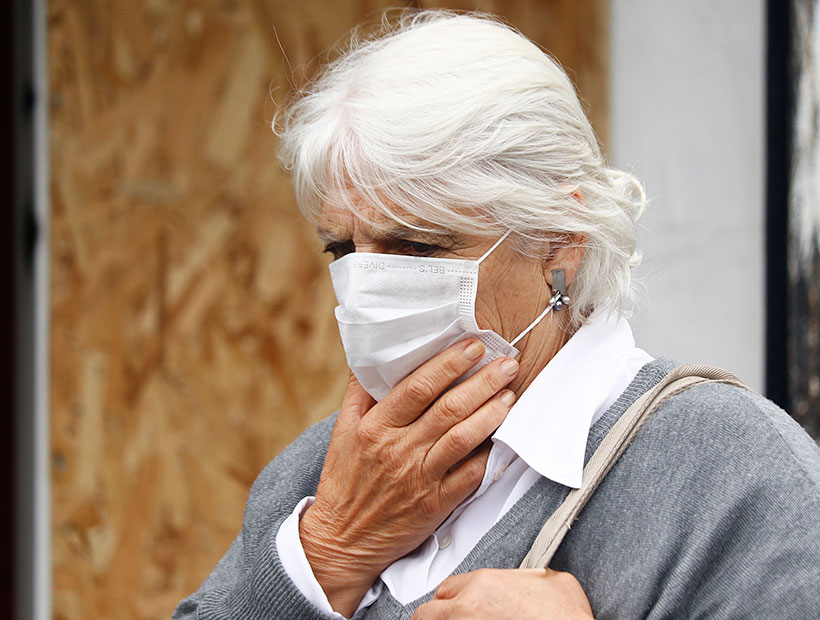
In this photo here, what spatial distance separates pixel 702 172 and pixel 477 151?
202 centimetres

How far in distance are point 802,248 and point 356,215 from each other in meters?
1.99

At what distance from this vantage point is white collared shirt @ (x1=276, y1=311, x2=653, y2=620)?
1.40 m

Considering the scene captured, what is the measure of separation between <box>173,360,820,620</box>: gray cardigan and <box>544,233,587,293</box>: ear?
22cm

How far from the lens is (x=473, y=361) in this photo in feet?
4.89

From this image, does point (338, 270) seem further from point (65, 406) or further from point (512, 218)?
point (65, 406)

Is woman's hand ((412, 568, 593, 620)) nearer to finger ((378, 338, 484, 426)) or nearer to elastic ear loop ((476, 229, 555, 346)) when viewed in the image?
finger ((378, 338, 484, 426))

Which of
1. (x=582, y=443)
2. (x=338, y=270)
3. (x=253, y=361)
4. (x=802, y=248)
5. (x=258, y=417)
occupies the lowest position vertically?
(x=258, y=417)

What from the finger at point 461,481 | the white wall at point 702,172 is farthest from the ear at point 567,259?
the white wall at point 702,172

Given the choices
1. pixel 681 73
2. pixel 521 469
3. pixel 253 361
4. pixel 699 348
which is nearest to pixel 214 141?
pixel 253 361

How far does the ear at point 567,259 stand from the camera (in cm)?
156

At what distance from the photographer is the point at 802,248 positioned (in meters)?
2.89

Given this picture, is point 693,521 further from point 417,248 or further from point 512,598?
point 417,248

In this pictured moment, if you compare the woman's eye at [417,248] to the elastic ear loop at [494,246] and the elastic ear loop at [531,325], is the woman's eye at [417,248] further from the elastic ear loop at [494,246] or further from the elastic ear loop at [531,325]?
the elastic ear loop at [531,325]

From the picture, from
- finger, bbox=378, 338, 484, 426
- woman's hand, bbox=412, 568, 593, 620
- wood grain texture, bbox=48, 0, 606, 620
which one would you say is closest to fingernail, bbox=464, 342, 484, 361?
finger, bbox=378, 338, 484, 426
